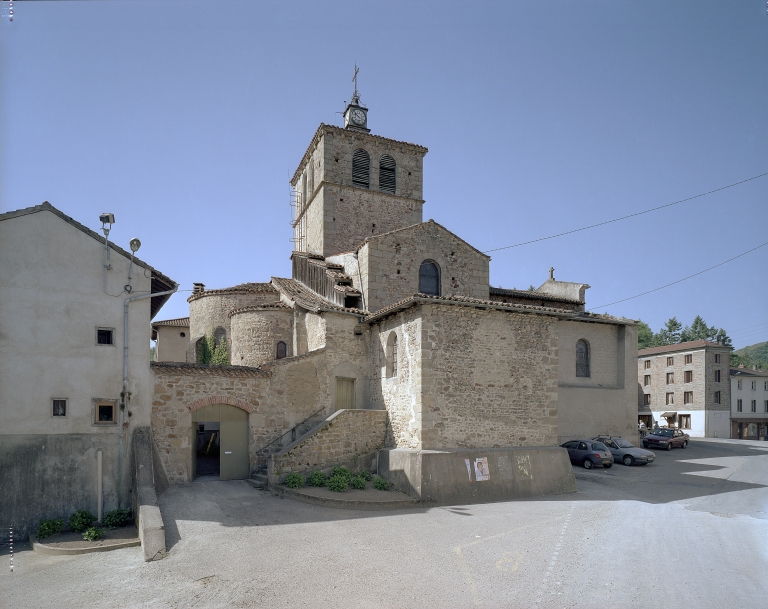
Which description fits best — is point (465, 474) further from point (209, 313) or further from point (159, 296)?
point (209, 313)

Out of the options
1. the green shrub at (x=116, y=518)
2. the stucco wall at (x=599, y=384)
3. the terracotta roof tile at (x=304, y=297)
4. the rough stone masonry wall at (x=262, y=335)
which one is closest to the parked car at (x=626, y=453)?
the stucco wall at (x=599, y=384)

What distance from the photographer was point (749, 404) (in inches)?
1732

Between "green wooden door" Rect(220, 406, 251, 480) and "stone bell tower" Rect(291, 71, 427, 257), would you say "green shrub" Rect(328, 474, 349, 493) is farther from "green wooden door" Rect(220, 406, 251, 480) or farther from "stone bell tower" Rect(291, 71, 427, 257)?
"stone bell tower" Rect(291, 71, 427, 257)

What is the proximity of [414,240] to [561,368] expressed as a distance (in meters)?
8.96

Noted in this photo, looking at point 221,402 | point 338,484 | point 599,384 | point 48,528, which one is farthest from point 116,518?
point 599,384

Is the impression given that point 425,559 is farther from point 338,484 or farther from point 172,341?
point 172,341

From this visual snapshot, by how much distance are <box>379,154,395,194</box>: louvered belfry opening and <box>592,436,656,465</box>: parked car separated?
1536cm

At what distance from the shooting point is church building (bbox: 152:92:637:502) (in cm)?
1483

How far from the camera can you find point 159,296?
591 inches

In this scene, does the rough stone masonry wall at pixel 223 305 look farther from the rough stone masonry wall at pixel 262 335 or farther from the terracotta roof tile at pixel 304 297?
the rough stone masonry wall at pixel 262 335

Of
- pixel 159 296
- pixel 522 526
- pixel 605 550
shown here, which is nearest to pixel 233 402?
pixel 159 296

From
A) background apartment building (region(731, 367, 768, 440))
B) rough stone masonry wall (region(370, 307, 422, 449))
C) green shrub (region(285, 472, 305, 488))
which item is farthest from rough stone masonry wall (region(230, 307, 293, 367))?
background apartment building (region(731, 367, 768, 440))

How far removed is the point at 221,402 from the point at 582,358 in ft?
53.3

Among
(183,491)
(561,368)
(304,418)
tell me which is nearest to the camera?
(183,491)
